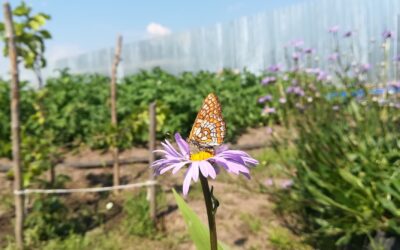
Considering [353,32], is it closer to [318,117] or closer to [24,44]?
[318,117]

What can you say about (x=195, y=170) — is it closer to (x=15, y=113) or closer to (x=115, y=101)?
(x=15, y=113)

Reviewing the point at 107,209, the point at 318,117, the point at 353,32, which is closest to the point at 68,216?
the point at 107,209

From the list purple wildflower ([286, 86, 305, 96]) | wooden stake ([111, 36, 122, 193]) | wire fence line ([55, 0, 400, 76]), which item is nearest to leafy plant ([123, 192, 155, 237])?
wooden stake ([111, 36, 122, 193])

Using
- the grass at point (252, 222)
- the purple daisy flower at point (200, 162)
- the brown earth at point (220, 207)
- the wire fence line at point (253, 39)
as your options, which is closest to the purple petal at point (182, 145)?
the purple daisy flower at point (200, 162)

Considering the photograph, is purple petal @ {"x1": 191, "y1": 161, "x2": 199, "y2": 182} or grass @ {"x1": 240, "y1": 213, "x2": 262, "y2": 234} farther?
grass @ {"x1": 240, "y1": 213, "x2": 262, "y2": 234}

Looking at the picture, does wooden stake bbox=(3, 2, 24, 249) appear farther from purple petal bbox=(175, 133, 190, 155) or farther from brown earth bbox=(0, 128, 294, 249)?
purple petal bbox=(175, 133, 190, 155)

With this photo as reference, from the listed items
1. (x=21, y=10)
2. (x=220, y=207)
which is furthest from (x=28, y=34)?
(x=220, y=207)

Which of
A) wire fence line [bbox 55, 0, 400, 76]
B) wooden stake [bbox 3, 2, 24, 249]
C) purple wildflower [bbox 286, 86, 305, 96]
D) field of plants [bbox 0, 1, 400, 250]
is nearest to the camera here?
field of plants [bbox 0, 1, 400, 250]
